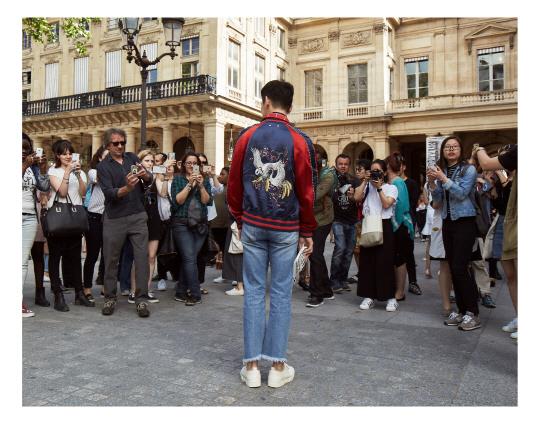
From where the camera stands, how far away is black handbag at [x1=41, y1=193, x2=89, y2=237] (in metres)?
5.43

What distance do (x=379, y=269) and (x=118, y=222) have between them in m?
2.98

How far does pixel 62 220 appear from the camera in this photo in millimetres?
5457

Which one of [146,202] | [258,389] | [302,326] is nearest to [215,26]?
[146,202]

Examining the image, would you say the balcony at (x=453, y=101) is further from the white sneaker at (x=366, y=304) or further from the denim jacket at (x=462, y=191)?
the denim jacket at (x=462, y=191)

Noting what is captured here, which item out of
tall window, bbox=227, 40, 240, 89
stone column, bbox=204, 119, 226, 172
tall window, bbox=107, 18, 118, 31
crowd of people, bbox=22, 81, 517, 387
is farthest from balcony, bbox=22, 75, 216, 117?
crowd of people, bbox=22, 81, 517, 387

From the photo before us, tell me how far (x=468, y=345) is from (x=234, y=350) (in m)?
1.99

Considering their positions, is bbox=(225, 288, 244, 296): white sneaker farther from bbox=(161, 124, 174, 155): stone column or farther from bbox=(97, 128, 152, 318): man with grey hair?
bbox=(161, 124, 174, 155): stone column

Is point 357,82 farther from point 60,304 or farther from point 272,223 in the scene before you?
point 272,223

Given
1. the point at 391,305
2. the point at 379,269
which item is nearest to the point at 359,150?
the point at 379,269

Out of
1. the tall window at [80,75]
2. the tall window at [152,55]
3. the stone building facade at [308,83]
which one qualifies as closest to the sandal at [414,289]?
the stone building facade at [308,83]

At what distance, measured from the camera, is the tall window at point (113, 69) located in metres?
27.1

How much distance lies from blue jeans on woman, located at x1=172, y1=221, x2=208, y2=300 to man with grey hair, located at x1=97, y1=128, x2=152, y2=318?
632 millimetres
